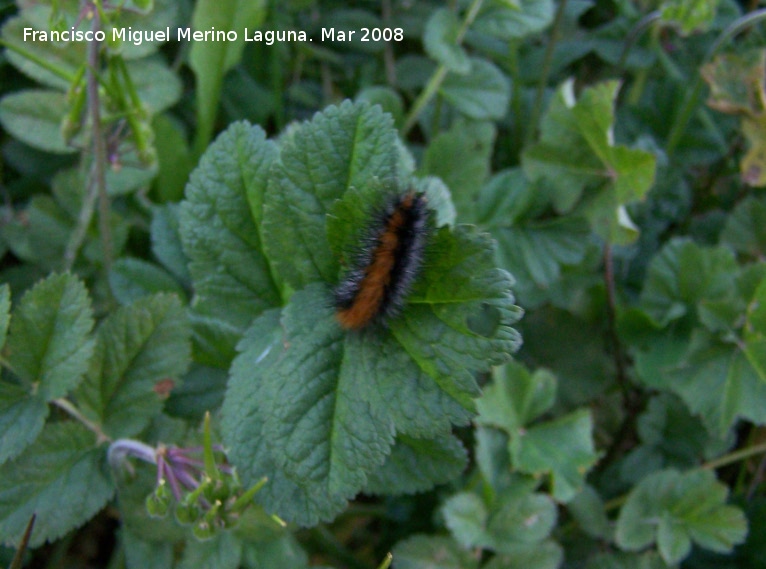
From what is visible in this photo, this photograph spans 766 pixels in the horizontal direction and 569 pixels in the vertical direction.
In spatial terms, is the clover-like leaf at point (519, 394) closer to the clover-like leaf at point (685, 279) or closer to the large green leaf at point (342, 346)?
the clover-like leaf at point (685, 279)

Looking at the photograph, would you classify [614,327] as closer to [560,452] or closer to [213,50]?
[560,452]

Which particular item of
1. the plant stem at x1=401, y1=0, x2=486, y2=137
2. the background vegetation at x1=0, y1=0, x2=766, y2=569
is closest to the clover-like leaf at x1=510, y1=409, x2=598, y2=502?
the background vegetation at x1=0, y1=0, x2=766, y2=569

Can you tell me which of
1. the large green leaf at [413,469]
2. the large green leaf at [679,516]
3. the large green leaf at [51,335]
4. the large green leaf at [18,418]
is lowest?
the large green leaf at [679,516]

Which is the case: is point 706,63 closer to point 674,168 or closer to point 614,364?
point 674,168

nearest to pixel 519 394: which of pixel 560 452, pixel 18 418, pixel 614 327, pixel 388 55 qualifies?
pixel 560 452

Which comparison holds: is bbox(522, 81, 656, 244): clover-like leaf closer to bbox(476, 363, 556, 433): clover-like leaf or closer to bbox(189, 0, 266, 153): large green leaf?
bbox(476, 363, 556, 433): clover-like leaf

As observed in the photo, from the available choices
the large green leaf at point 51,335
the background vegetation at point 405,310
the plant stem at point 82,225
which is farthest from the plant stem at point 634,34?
the large green leaf at point 51,335

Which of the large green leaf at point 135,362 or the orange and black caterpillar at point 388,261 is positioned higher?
the orange and black caterpillar at point 388,261

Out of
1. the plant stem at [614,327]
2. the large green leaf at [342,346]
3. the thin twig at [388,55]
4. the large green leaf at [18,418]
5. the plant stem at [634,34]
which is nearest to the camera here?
the large green leaf at [342,346]

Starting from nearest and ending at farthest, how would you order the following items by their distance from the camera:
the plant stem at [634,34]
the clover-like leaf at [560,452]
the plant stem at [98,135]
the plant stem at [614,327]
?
the plant stem at [98,135], the clover-like leaf at [560,452], the plant stem at [614,327], the plant stem at [634,34]
